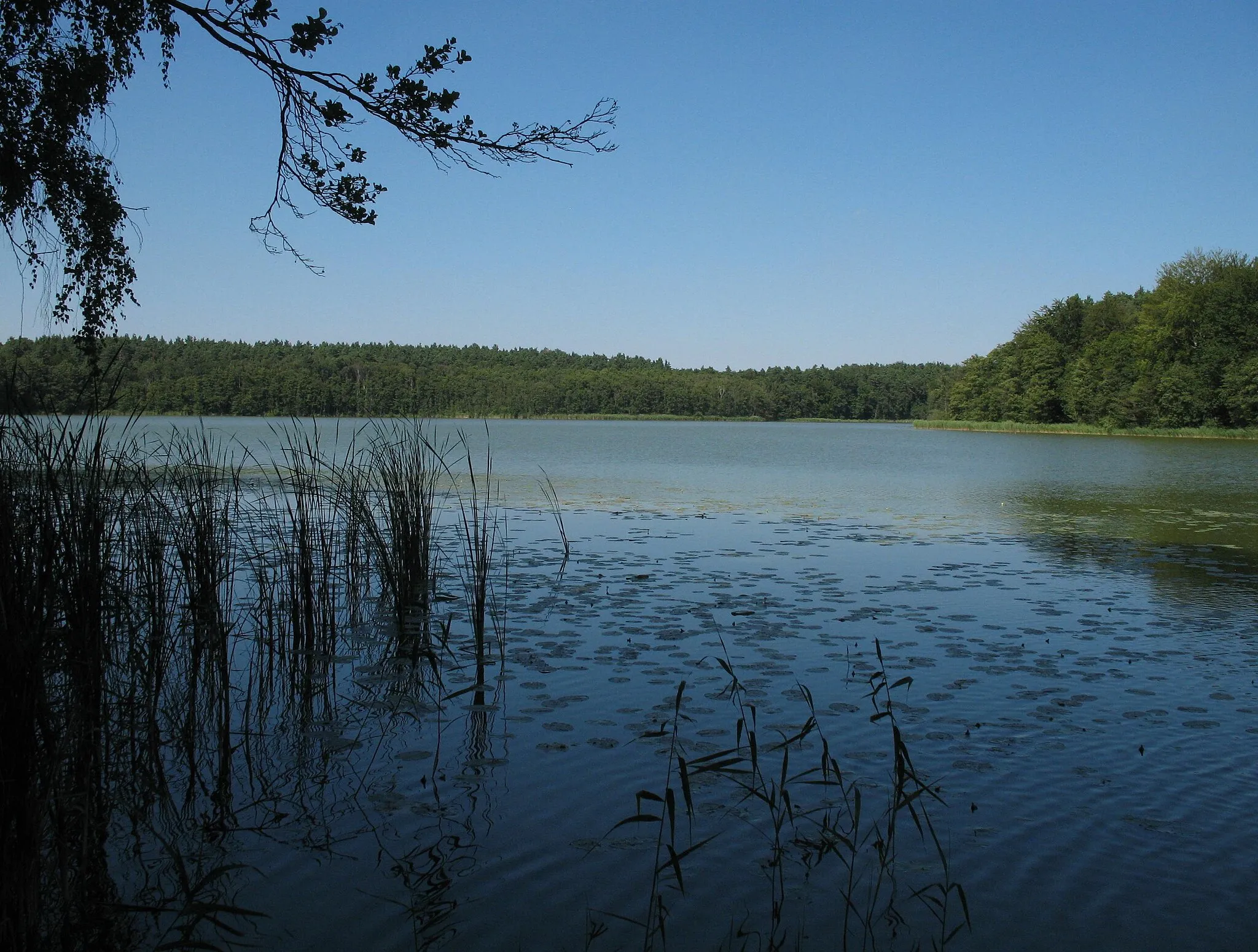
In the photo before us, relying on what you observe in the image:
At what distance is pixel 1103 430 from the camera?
195 feet

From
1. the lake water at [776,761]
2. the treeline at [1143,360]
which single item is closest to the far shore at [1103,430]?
the treeline at [1143,360]

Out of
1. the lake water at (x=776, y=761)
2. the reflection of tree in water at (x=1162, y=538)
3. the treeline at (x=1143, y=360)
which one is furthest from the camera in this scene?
the treeline at (x=1143, y=360)

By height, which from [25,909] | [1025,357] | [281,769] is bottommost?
[281,769]

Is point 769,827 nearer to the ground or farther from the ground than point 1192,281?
nearer to the ground

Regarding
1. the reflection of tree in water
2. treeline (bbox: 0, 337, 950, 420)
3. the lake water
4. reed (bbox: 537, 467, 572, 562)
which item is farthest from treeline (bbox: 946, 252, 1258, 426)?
the lake water

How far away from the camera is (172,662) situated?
5461 millimetres

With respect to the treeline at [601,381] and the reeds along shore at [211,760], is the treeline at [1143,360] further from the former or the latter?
the reeds along shore at [211,760]

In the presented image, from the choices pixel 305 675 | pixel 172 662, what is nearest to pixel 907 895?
pixel 305 675

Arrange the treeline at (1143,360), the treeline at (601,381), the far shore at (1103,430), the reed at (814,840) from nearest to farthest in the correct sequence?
the reed at (814,840) → the far shore at (1103,430) → the treeline at (1143,360) → the treeline at (601,381)

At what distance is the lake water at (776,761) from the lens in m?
2.96

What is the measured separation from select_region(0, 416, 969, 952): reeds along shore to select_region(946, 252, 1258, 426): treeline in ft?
191

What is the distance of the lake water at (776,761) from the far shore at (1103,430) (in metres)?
49.7

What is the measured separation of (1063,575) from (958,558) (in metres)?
1.28

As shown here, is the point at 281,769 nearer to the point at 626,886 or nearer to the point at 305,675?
the point at 305,675
